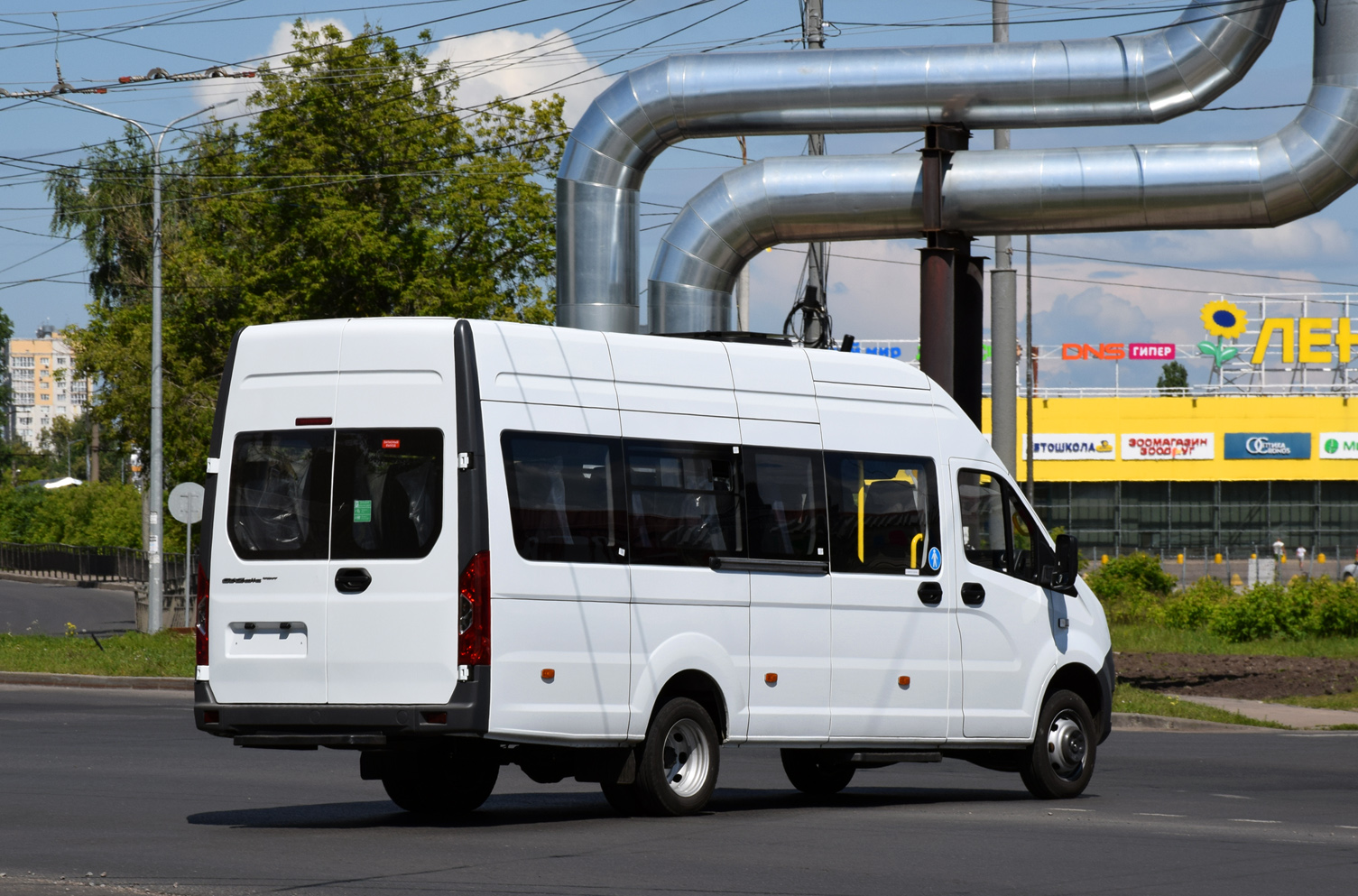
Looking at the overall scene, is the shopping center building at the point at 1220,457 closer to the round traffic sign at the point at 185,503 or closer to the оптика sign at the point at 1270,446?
the оптика sign at the point at 1270,446

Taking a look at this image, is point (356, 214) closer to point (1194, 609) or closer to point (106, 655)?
point (106, 655)

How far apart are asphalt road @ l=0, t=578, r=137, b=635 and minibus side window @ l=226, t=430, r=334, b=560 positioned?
33.5m

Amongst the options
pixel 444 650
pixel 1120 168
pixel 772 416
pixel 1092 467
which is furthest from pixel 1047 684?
pixel 1092 467

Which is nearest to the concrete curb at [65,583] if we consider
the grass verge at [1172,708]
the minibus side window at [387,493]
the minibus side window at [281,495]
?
the grass verge at [1172,708]

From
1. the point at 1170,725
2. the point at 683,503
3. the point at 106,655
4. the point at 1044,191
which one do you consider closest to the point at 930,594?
the point at 683,503

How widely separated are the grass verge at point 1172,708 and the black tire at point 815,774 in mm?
7991

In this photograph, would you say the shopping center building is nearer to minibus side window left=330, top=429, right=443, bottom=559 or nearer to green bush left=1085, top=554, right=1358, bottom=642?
green bush left=1085, top=554, right=1358, bottom=642

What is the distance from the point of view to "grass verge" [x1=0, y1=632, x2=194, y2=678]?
2661 centimetres

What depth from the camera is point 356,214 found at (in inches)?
1430

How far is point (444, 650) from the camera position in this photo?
30.3 ft

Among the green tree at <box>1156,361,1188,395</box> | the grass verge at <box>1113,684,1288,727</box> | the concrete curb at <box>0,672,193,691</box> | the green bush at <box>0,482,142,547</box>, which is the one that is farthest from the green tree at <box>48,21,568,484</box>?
Result: the green tree at <box>1156,361,1188,395</box>

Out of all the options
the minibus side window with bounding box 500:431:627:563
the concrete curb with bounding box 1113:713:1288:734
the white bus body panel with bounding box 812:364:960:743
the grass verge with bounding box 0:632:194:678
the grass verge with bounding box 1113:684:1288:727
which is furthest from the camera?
the grass verge with bounding box 0:632:194:678

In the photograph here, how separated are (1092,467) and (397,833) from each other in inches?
2498

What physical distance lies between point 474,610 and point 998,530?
4.30 m
